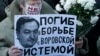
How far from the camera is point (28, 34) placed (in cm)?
315

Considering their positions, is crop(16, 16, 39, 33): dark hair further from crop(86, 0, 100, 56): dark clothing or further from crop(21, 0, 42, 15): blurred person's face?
crop(86, 0, 100, 56): dark clothing

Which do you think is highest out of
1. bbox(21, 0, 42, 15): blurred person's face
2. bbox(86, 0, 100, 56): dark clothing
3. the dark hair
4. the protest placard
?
bbox(21, 0, 42, 15): blurred person's face

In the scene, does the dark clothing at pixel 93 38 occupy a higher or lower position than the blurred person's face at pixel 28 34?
lower

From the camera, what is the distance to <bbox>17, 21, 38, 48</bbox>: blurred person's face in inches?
124

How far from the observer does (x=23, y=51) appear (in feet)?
10.3

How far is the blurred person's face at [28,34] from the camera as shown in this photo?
3.15 metres

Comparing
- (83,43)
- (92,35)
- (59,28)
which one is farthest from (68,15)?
(92,35)

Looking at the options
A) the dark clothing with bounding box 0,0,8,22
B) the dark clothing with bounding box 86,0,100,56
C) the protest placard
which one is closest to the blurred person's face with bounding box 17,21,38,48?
the protest placard

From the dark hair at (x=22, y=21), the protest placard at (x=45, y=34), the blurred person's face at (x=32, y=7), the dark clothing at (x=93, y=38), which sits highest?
the blurred person's face at (x=32, y=7)

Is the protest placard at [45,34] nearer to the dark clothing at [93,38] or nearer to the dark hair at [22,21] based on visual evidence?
the dark hair at [22,21]

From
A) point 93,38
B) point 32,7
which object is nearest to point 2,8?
point 93,38

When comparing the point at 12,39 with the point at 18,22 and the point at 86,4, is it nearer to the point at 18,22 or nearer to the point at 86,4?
the point at 18,22

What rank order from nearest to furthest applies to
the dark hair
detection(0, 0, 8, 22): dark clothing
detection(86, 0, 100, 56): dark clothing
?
the dark hair
detection(86, 0, 100, 56): dark clothing
detection(0, 0, 8, 22): dark clothing

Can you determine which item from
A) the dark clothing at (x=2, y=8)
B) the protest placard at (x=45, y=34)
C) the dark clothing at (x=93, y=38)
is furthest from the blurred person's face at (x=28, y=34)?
the dark clothing at (x=2, y=8)
